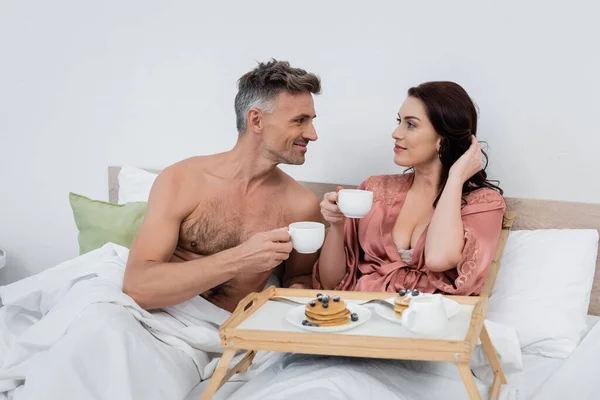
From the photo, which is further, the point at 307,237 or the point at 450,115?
the point at 450,115

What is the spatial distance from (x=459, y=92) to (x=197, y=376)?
107 cm

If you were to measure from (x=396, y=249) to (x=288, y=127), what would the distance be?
1.58 ft

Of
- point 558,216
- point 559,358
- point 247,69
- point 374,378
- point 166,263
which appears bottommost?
point 559,358

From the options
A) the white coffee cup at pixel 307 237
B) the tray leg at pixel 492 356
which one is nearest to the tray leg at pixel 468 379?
the tray leg at pixel 492 356

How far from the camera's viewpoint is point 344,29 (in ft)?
8.62

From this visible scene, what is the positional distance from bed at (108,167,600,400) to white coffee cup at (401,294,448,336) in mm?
420

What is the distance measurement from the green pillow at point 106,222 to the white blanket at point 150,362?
0.43 meters

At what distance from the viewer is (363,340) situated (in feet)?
5.13

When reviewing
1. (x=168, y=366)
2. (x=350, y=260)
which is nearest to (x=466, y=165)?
(x=350, y=260)

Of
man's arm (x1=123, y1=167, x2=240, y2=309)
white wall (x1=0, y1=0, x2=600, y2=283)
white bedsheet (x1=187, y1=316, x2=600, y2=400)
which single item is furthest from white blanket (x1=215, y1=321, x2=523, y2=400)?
white wall (x1=0, y1=0, x2=600, y2=283)

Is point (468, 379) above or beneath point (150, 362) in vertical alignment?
above

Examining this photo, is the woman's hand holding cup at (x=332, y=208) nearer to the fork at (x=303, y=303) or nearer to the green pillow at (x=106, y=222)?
the fork at (x=303, y=303)

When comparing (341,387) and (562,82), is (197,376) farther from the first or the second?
(562,82)

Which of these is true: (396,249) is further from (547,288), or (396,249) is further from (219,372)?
(219,372)
